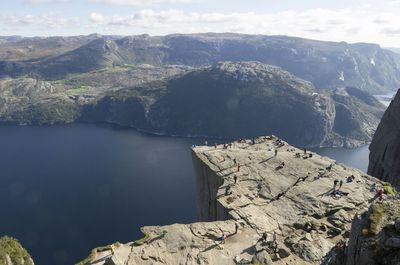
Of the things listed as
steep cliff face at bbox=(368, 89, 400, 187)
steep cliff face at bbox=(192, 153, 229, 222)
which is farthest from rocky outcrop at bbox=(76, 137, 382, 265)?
steep cliff face at bbox=(368, 89, 400, 187)

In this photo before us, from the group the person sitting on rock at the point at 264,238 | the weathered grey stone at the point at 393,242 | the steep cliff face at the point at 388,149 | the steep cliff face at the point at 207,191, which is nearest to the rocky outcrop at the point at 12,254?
the steep cliff face at the point at 207,191

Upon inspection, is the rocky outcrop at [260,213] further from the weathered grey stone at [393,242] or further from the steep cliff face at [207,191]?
the weathered grey stone at [393,242]

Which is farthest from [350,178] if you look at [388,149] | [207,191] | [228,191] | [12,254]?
[12,254]

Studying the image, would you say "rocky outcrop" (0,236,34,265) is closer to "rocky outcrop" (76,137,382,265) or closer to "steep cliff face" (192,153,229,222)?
"rocky outcrop" (76,137,382,265)

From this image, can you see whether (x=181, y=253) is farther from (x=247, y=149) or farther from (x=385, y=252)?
(x=247, y=149)

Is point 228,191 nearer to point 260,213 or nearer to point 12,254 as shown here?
point 260,213
